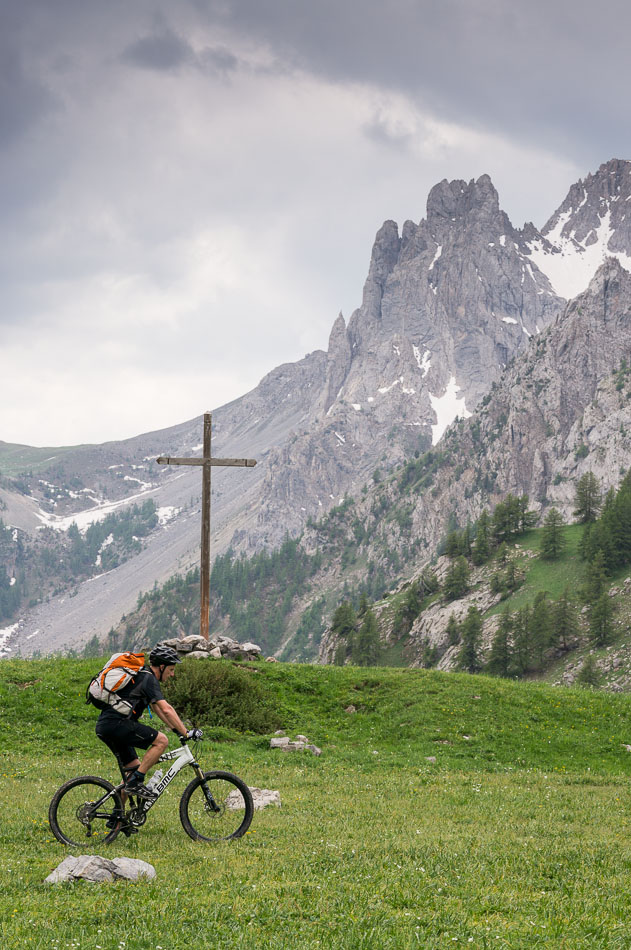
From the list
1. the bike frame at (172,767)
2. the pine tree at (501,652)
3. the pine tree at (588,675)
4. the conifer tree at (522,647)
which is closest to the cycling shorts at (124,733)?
the bike frame at (172,767)

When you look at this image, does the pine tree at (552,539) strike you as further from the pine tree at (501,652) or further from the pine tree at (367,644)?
the pine tree at (367,644)

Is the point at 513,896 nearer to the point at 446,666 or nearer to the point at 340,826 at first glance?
the point at 340,826

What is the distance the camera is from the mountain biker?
12.2 metres

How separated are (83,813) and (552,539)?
12391cm

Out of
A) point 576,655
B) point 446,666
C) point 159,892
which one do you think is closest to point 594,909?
point 159,892

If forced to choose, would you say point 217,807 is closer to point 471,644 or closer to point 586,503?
point 471,644

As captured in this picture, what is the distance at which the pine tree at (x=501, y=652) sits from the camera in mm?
105062

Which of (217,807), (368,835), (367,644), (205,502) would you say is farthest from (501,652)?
(217,807)

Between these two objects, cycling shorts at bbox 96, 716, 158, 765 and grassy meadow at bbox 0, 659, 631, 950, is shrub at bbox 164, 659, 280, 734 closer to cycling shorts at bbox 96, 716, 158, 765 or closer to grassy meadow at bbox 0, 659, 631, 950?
grassy meadow at bbox 0, 659, 631, 950

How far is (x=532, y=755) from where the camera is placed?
24156mm

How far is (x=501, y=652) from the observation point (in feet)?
345

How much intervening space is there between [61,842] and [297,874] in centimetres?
465

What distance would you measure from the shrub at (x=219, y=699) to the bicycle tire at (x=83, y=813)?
1264 centimetres

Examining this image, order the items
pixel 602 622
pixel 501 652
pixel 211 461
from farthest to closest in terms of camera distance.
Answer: pixel 501 652, pixel 602 622, pixel 211 461
